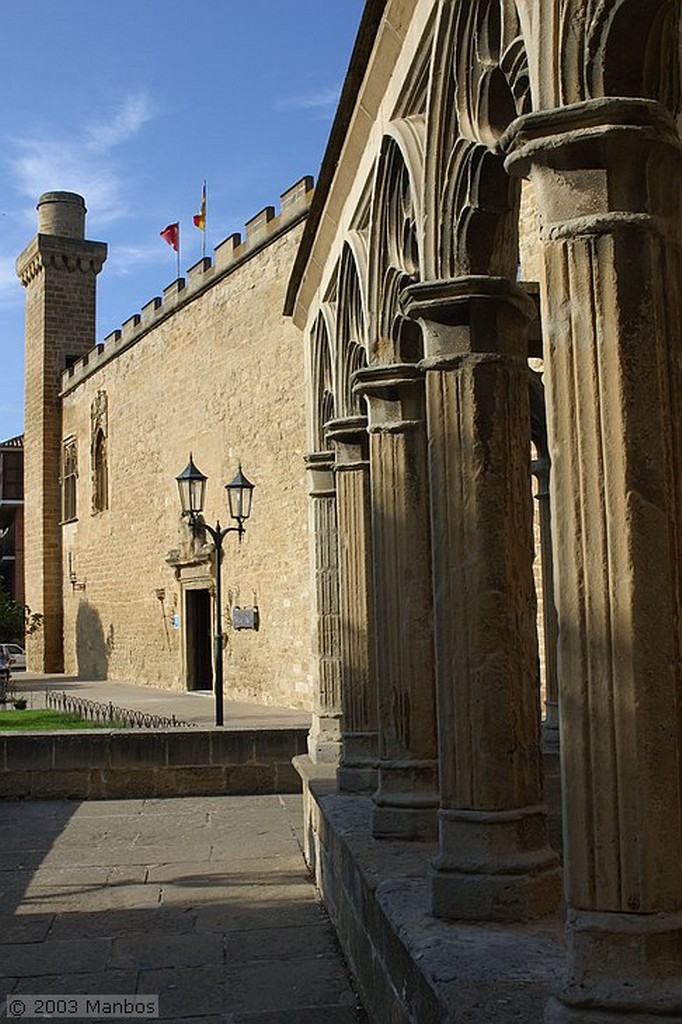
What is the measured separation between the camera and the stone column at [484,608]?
142 inches

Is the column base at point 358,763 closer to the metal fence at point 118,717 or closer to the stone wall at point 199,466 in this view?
the metal fence at point 118,717

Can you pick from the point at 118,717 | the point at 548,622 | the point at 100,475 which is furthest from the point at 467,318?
the point at 100,475

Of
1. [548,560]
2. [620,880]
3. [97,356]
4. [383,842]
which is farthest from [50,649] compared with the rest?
[620,880]

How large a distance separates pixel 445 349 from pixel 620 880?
1.80 m

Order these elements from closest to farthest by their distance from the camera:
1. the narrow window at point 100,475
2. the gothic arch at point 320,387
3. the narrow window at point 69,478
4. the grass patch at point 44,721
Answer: the gothic arch at point 320,387 → the grass patch at point 44,721 → the narrow window at point 100,475 → the narrow window at point 69,478

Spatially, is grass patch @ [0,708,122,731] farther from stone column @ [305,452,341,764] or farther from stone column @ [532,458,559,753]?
stone column @ [532,458,559,753]

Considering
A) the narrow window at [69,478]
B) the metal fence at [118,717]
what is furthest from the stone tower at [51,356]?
the metal fence at [118,717]

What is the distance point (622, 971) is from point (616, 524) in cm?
87

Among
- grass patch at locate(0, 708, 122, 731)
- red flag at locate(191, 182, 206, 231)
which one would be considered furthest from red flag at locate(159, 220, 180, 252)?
grass patch at locate(0, 708, 122, 731)

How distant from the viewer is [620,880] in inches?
96.3

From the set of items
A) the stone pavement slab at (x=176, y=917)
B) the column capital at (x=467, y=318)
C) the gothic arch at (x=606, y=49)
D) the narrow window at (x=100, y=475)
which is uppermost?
the narrow window at (x=100, y=475)

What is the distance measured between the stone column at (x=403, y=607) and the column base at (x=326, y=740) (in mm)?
2822

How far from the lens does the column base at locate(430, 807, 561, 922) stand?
11.7 ft

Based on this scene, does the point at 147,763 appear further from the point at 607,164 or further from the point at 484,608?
the point at 607,164
